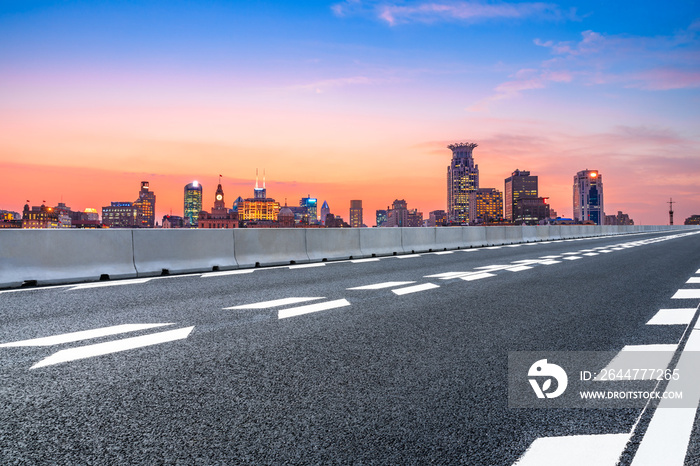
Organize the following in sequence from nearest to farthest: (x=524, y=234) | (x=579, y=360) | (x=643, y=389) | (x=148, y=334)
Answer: (x=643, y=389)
(x=579, y=360)
(x=148, y=334)
(x=524, y=234)

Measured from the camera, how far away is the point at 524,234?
3497cm

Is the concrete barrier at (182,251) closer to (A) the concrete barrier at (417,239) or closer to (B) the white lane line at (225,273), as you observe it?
(B) the white lane line at (225,273)

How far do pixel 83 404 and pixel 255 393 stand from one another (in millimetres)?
1139

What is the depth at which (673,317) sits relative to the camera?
6680 mm

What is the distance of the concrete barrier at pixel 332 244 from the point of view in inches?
642

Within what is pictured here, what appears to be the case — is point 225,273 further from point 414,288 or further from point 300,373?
point 300,373

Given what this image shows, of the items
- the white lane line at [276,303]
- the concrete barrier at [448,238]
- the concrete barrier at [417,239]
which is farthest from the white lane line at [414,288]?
the concrete barrier at [448,238]

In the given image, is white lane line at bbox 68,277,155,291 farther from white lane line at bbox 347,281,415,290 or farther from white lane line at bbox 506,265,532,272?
white lane line at bbox 506,265,532,272

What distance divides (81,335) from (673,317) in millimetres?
7298

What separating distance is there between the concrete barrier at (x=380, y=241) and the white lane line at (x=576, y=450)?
15431 mm

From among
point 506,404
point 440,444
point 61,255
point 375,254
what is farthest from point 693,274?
point 61,255

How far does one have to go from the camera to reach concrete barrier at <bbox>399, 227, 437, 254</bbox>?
21.1 m

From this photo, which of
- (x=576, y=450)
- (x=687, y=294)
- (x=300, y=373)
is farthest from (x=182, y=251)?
(x=576, y=450)

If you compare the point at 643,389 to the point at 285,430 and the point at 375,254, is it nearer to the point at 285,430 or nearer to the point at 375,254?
the point at 285,430
